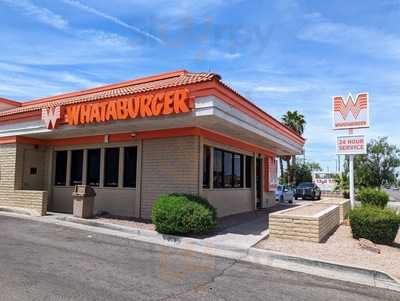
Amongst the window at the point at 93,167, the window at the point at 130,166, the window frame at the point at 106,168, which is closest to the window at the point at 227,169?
the window at the point at 130,166

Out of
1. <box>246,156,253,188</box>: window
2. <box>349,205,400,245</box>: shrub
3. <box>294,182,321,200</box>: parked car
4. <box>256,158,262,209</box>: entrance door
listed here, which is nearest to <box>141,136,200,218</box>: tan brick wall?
<box>349,205,400,245</box>: shrub

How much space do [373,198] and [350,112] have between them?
355 centimetres

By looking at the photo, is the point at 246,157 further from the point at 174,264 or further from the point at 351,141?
the point at 174,264

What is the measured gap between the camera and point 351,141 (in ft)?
50.5

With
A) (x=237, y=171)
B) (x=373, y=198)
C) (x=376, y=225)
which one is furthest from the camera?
(x=237, y=171)

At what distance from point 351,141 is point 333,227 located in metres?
3.76

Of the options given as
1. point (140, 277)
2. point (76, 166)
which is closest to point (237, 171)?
point (76, 166)

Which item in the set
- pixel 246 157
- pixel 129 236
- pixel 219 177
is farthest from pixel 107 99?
pixel 246 157

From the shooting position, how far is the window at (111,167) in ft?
52.3

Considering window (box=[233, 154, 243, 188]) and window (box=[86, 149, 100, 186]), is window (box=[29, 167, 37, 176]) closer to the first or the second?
window (box=[86, 149, 100, 186])

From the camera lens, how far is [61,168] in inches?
707

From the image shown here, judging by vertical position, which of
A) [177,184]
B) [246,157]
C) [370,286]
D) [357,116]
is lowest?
[370,286]

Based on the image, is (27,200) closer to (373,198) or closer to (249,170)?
(249,170)

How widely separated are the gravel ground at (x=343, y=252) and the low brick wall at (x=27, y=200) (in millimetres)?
9071
